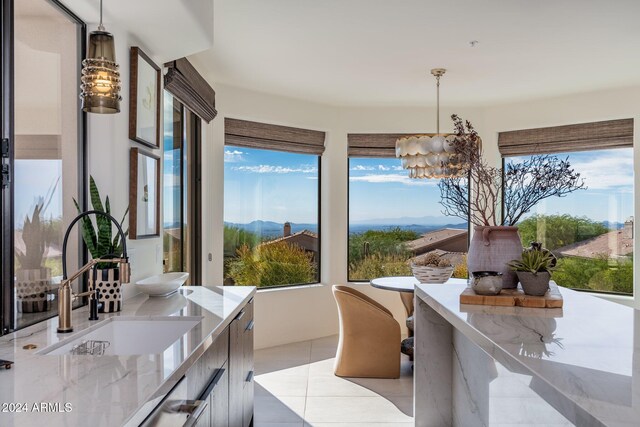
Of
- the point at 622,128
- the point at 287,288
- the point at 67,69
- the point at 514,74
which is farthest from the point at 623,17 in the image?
the point at 287,288

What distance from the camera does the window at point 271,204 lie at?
5.38 m

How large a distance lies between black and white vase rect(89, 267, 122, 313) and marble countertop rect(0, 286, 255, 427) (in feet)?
0.86

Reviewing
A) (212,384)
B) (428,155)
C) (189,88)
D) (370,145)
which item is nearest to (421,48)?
(428,155)

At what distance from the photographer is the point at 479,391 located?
89.7 inches

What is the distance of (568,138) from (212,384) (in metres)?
5.12

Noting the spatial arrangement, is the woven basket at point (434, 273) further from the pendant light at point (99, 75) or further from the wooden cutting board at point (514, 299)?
the pendant light at point (99, 75)

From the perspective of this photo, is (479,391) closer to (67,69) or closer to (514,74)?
(67,69)

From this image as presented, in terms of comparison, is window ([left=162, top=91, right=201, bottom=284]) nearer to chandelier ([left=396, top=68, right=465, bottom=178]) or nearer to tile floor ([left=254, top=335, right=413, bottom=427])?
tile floor ([left=254, top=335, right=413, bottom=427])

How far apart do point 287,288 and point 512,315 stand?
157 inches

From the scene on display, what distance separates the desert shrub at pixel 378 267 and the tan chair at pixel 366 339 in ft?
6.06

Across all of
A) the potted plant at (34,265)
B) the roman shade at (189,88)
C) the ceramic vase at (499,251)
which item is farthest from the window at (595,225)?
the potted plant at (34,265)

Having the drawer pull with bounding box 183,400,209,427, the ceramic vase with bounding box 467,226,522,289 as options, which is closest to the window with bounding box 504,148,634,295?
the ceramic vase with bounding box 467,226,522,289

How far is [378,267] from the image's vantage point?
6.34 meters

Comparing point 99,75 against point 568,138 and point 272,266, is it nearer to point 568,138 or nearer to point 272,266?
point 272,266
